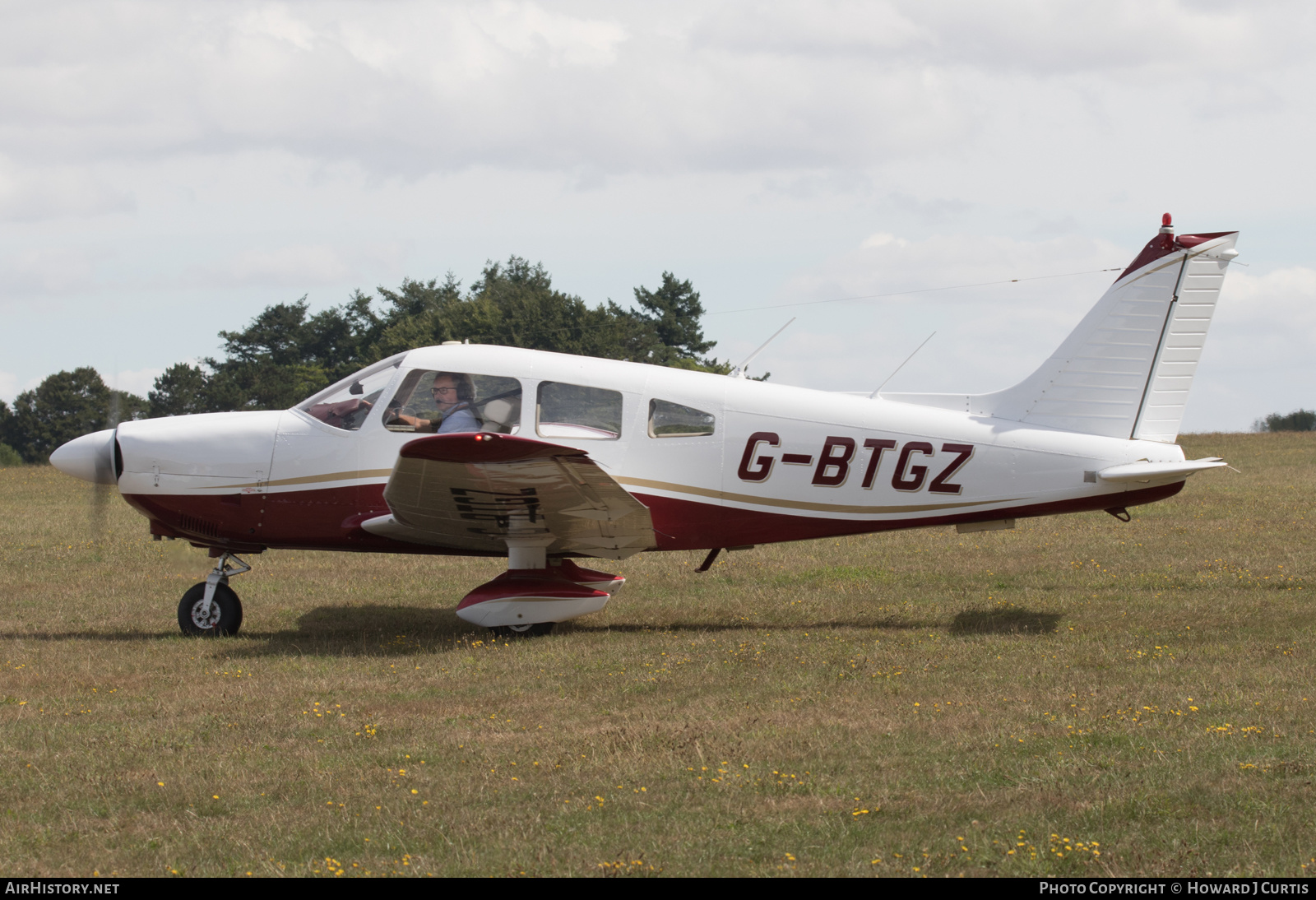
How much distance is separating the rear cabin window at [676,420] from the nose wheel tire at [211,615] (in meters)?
3.93

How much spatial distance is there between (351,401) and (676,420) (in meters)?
2.76

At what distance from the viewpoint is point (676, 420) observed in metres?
9.21

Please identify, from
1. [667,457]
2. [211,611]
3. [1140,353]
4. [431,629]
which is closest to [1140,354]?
[1140,353]

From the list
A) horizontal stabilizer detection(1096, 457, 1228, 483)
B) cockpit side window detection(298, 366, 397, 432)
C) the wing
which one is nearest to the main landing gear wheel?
the wing

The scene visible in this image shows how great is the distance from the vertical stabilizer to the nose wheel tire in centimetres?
689

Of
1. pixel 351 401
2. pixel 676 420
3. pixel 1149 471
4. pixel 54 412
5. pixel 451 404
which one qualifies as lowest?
pixel 54 412

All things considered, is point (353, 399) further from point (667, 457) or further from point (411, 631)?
point (667, 457)

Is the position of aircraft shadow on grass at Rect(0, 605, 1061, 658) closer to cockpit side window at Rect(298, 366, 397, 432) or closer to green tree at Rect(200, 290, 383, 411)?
cockpit side window at Rect(298, 366, 397, 432)

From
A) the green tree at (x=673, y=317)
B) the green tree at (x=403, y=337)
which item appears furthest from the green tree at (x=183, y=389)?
the green tree at (x=673, y=317)

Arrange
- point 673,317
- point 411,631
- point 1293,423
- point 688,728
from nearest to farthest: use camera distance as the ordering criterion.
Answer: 1. point 688,728
2. point 411,631
3. point 1293,423
4. point 673,317

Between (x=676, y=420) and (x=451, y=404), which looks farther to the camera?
(x=676, y=420)

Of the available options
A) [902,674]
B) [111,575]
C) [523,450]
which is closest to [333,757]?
[523,450]

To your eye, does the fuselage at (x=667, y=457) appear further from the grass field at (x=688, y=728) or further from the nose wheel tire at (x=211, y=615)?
the grass field at (x=688, y=728)

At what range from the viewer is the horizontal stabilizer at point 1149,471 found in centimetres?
877
